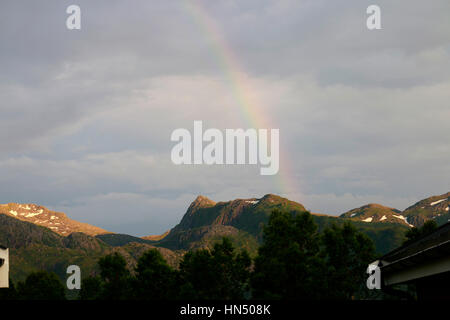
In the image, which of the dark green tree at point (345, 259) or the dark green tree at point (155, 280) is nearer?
the dark green tree at point (345, 259)

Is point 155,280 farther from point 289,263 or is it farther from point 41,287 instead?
point 41,287

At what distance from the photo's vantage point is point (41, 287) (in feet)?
333

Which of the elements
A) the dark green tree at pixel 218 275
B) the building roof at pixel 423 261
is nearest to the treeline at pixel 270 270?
the dark green tree at pixel 218 275

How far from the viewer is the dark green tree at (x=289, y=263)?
2790 inches

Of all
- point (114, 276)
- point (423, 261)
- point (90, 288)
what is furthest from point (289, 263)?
point (423, 261)

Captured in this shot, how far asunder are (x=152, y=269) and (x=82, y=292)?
25412mm

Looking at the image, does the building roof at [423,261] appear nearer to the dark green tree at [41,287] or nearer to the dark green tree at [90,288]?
the dark green tree at [90,288]

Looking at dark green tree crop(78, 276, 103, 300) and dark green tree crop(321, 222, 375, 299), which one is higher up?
dark green tree crop(321, 222, 375, 299)

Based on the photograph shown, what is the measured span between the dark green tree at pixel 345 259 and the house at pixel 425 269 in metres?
61.7

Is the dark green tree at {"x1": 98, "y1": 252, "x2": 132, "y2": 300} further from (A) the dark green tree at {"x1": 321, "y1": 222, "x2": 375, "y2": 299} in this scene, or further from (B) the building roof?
(B) the building roof

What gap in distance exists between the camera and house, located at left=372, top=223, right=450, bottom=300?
904 centimetres

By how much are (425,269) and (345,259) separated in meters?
70.8

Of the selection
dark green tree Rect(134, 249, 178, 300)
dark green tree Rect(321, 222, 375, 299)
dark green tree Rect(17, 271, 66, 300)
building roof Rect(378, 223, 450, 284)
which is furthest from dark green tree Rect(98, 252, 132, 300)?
building roof Rect(378, 223, 450, 284)
